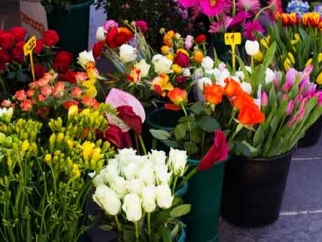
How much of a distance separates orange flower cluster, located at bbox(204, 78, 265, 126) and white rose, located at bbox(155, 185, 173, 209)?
0.40 meters

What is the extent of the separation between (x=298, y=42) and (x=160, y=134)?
82 cm

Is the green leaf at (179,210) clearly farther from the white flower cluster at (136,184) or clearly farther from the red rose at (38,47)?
the red rose at (38,47)

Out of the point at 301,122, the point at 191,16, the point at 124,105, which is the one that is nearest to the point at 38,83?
the point at 124,105

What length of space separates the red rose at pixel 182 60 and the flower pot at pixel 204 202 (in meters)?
0.41

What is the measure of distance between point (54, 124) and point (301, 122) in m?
0.88

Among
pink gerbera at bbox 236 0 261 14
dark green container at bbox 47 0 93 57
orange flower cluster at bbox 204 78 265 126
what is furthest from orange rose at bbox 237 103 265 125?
dark green container at bbox 47 0 93 57

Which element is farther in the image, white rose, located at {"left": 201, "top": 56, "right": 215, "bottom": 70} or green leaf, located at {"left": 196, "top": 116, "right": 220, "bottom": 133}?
white rose, located at {"left": 201, "top": 56, "right": 215, "bottom": 70}

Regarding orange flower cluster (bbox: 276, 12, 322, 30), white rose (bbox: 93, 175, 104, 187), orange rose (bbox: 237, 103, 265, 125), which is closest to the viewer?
white rose (bbox: 93, 175, 104, 187)

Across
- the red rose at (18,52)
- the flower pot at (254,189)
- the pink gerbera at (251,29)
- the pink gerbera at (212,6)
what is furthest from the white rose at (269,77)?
the red rose at (18,52)

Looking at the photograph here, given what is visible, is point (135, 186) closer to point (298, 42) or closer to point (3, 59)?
point (3, 59)

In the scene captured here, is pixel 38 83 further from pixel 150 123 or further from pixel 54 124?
pixel 150 123

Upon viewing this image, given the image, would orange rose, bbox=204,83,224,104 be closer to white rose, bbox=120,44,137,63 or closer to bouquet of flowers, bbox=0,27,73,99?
white rose, bbox=120,44,137,63

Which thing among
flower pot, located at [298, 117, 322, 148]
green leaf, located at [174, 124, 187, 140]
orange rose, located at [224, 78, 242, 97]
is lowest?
flower pot, located at [298, 117, 322, 148]

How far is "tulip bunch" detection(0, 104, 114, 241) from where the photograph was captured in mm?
1340
